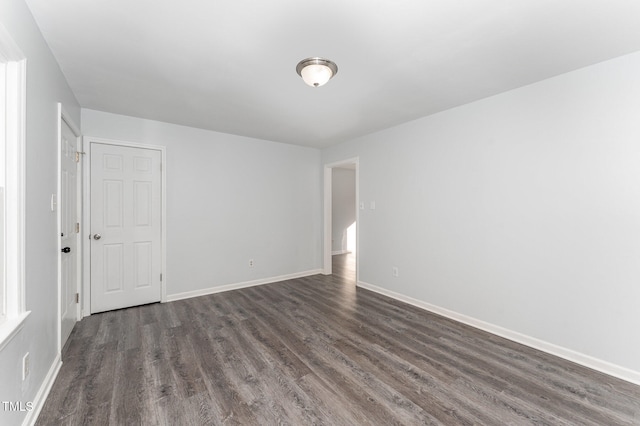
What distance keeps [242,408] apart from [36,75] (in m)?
2.52

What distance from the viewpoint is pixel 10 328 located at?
1.36m

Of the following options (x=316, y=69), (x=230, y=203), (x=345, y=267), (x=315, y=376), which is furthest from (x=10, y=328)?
(x=345, y=267)

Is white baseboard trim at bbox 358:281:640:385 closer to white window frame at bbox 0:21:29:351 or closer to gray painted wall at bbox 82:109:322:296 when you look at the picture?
gray painted wall at bbox 82:109:322:296

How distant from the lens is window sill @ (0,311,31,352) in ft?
4.18

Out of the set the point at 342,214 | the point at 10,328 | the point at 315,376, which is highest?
the point at 342,214

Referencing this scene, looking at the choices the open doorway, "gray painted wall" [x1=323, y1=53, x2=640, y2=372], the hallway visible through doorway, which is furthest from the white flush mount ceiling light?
the open doorway

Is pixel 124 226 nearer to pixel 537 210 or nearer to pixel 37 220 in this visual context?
pixel 37 220

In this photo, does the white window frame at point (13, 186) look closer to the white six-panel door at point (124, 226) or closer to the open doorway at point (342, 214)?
the white six-panel door at point (124, 226)

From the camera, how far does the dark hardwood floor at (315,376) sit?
1.73m

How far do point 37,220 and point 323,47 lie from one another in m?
2.25

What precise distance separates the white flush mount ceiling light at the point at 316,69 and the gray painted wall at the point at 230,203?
2.48m

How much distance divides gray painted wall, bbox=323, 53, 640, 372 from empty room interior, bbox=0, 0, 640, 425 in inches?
0.7

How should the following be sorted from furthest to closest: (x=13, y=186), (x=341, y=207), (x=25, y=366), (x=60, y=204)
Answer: (x=341, y=207) → (x=60, y=204) → (x=25, y=366) → (x=13, y=186)

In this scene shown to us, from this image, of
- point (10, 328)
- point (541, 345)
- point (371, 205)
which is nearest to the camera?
point (10, 328)
